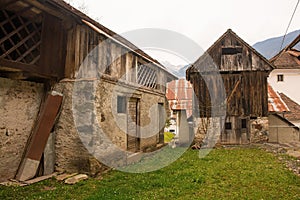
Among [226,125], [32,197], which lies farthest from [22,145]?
[226,125]

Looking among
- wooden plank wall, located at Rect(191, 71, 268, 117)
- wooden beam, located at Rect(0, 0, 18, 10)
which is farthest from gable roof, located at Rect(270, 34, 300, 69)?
wooden beam, located at Rect(0, 0, 18, 10)

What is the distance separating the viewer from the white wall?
24081mm

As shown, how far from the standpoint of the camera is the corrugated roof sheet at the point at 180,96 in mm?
15109

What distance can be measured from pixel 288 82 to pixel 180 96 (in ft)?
48.5

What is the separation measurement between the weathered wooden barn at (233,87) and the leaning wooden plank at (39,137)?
8818mm

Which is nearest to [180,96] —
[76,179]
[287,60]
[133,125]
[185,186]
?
[133,125]

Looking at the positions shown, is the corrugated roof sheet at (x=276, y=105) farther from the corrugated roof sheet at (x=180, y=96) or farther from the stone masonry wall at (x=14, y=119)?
the stone masonry wall at (x=14, y=119)

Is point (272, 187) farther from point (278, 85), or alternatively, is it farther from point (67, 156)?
point (278, 85)

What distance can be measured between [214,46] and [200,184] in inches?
374

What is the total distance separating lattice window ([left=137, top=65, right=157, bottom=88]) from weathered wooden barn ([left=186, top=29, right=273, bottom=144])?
2.83 metres

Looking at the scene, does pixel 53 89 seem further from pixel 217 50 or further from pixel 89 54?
pixel 217 50

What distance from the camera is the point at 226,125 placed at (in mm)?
13398

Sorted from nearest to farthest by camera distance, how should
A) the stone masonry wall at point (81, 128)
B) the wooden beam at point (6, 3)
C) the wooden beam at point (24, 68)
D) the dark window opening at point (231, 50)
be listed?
the wooden beam at point (6, 3)
the wooden beam at point (24, 68)
the stone masonry wall at point (81, 128)
the dark window opening at point (231, 50)

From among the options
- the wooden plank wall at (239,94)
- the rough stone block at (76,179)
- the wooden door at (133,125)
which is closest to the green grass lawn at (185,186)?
the rough stone block at (76,179)
